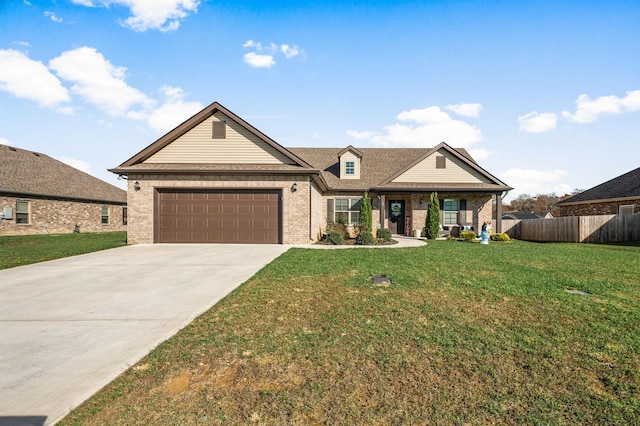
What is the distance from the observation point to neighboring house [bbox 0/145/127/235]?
21719mm

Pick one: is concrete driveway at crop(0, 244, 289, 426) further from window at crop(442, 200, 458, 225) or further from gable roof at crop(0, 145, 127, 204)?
gable roof at crop(0, 145, 127, 204)

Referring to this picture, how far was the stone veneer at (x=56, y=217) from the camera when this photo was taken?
21.4 m

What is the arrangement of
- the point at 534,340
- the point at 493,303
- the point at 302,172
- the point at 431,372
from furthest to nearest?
1. the point at 302,172
2. the point at 493,303
3. the point at 534,340
4. the point at 431,372

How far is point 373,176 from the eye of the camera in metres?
22.8

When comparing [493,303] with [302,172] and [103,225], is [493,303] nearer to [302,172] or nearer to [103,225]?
[302,172]

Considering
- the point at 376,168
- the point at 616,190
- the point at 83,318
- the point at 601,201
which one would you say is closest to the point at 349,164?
the point at 376,168

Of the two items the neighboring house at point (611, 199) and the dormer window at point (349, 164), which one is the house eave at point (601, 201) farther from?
the dormer window at point (349, 164)

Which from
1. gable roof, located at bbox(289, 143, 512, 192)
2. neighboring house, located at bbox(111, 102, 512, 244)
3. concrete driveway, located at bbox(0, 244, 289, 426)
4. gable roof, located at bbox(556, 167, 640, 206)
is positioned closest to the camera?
concrete driveway, located at bbox(0, 244, 289, 426)

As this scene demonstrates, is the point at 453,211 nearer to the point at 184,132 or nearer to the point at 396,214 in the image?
the point at 396,214

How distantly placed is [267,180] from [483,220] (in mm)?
14591

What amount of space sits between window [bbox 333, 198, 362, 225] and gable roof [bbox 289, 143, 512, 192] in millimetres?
844

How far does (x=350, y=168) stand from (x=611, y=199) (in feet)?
60.1

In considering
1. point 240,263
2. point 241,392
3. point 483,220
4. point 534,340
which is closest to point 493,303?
point 534,340

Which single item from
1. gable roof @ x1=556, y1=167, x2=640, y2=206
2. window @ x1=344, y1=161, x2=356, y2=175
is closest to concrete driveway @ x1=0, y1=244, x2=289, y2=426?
window @ x1=344, y1=161, x2=356, y2=175
